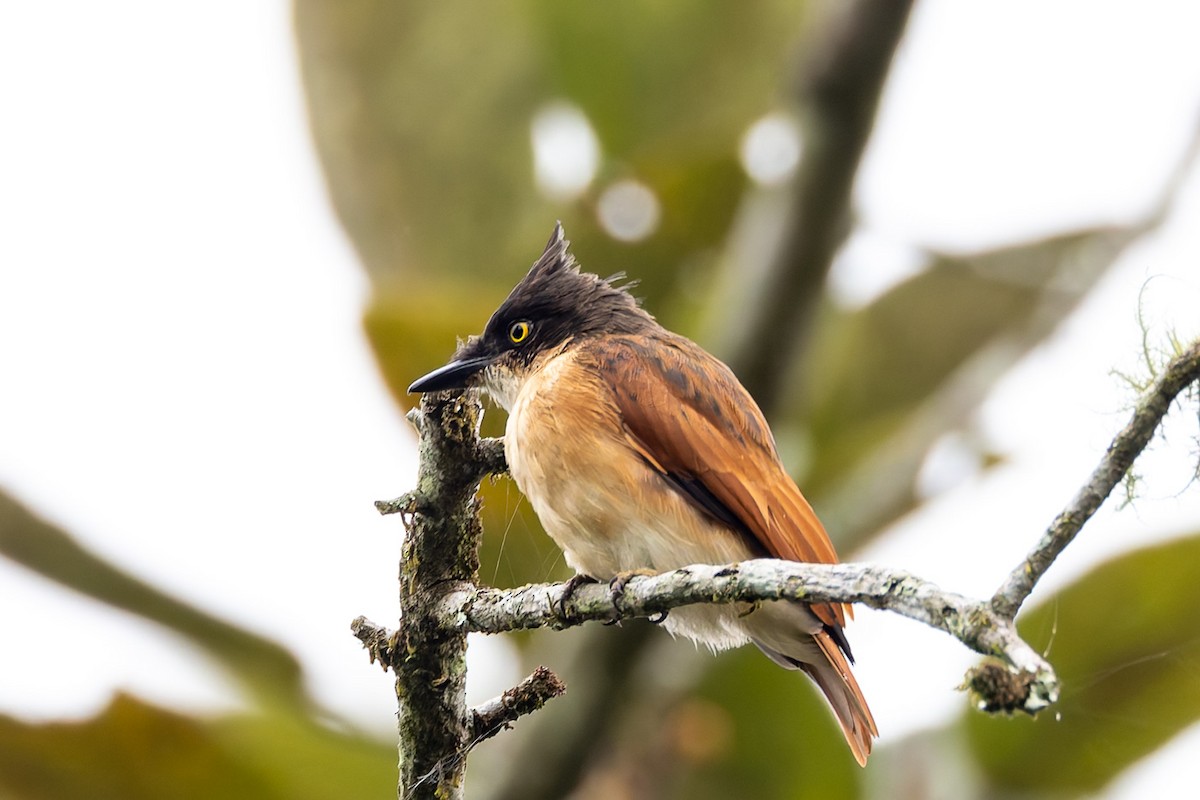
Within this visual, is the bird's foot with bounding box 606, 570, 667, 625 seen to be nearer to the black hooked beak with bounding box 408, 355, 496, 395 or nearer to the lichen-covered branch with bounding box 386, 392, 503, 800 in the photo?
the lichen-covered branch with bounding box 386, 392, 503, 800

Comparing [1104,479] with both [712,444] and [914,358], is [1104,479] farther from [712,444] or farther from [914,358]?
[914,358]

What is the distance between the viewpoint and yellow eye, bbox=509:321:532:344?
4695 millimetres

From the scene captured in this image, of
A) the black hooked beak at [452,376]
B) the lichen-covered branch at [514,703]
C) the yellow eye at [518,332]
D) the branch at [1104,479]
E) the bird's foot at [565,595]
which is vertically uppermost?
the yellow eye at [518,332]

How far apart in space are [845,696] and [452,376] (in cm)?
146

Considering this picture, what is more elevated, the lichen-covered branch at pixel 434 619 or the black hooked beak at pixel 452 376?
the black hooked beak at pixel 452 376

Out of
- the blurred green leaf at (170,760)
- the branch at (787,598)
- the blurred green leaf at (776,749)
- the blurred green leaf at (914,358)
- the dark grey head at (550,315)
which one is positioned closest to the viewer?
the branch at (787,598)

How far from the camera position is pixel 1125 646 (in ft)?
14.9

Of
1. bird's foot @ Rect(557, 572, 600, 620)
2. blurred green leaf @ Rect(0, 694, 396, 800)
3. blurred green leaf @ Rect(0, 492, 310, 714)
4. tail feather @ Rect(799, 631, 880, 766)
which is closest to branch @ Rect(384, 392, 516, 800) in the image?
bird's foot @ Rect(557, 572, 600, 620)

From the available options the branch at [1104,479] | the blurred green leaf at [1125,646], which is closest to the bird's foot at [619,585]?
the branch at [1104,479]

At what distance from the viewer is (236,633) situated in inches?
192

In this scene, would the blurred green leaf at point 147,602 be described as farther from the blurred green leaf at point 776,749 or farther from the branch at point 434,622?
the branch at point 434,622

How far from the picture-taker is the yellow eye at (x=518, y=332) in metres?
4.70

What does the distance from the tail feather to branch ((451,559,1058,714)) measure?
870 mm

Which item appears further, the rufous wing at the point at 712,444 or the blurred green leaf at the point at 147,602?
the blurred green leaf at the point at 147,602
